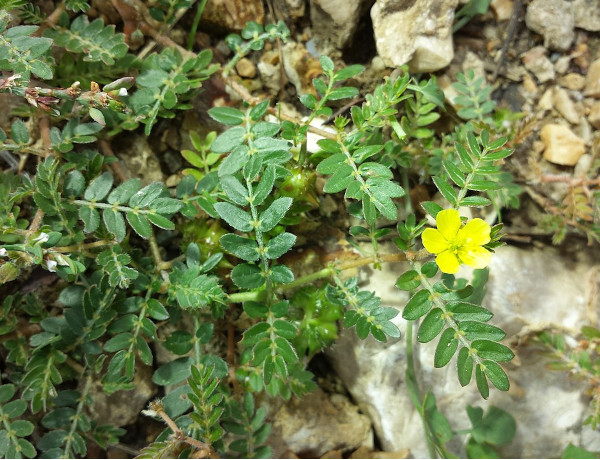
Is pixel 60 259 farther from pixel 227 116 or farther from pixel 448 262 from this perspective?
pixel 448 262

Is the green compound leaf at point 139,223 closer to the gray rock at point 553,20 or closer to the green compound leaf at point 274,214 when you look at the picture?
the green compound leaf at point 274,214

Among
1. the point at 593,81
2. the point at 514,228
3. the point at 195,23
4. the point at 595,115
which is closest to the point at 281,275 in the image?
the point at 195,23

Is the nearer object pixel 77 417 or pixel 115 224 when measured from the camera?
pixel 115 224

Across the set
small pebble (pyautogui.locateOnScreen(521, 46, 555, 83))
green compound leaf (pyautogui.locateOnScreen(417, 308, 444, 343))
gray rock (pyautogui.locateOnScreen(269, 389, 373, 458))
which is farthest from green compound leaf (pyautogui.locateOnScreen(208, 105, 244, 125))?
small pebble (pyautogui.locateOnScreen(521, 46, 555, 83))

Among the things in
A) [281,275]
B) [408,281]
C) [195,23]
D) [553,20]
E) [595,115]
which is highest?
[553,20]

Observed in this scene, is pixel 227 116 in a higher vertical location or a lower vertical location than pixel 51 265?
higher

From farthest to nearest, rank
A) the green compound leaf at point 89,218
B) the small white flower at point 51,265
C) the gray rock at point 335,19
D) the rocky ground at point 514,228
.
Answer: the rocky ground at point 514,228
the gray rock at point 335,19
the green compound leaf at point 89,218
the small white flower at point 51,265

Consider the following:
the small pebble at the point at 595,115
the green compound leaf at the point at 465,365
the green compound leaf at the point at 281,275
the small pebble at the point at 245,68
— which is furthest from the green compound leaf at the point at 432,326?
the small pebble at the point at 595,115
